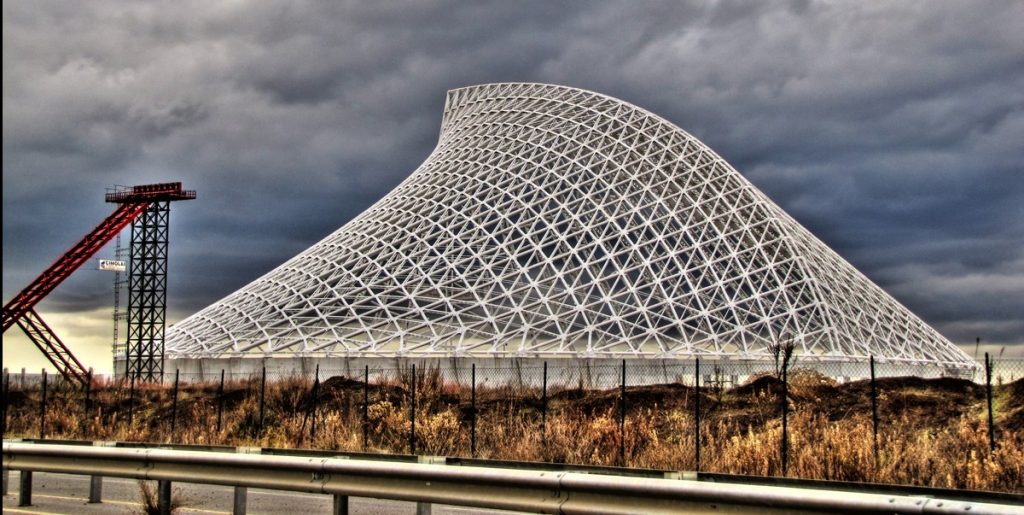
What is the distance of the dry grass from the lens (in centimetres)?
1126

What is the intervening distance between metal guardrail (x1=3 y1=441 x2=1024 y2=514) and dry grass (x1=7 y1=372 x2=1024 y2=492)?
4140mm

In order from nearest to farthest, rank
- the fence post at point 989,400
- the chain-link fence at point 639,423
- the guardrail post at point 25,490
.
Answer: the guardrail post at point 25,490
the chain-link fence at point 639,423
the fence post at point 989,400

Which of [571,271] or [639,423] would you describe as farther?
[571,271]

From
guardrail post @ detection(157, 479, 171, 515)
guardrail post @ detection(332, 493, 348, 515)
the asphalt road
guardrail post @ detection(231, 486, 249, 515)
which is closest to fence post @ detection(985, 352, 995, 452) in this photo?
the asphalt road

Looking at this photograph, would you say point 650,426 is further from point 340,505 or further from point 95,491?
point 95,491

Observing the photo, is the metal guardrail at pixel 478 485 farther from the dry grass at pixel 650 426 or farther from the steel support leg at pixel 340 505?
the dry grass at pixel 650 426

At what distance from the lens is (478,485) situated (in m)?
7.59

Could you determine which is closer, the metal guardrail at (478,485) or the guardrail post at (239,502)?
the metal guardrail at (478,485)

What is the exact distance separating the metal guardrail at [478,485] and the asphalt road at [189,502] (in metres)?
0.73

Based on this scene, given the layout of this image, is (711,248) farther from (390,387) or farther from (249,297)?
(390,387)

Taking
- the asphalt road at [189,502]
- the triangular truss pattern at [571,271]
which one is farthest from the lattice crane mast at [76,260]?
the asphalt road at [189,502]

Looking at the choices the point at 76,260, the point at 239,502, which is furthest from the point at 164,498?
the point at 76,260

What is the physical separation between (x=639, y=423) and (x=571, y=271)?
30.2m

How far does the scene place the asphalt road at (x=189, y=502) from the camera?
10500 mm
